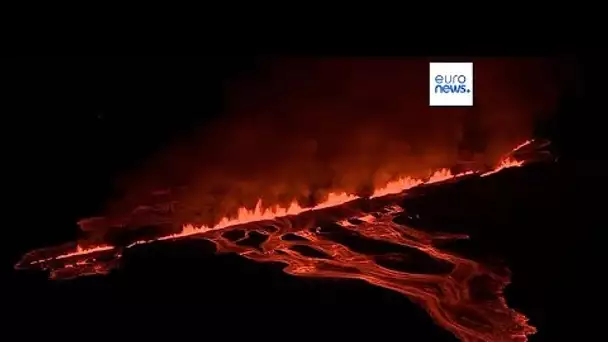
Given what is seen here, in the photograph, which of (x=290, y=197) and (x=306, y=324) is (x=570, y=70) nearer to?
(x=290, y=197)

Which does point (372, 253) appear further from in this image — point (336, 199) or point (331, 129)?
point (331, 129)

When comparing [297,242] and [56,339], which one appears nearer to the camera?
[56,339]

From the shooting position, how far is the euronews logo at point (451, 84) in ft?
12.0

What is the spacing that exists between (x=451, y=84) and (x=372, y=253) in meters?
1.03

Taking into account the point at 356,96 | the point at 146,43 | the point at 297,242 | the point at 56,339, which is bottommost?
the point at 56,339

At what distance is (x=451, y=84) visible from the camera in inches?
147

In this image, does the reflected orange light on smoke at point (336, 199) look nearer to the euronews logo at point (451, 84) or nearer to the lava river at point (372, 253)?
the lava river at point (372, 253)

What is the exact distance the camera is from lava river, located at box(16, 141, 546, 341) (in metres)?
3.19

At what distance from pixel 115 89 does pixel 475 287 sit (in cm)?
208

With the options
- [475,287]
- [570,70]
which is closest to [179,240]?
[475,287]

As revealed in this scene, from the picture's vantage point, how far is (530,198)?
3.66 meters

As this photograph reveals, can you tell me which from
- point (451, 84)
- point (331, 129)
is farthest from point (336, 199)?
point (451, 84)

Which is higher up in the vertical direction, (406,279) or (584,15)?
(584,15)

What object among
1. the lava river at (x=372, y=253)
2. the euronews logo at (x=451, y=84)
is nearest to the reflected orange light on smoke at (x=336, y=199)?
the lava river at (x=372, y=253)
